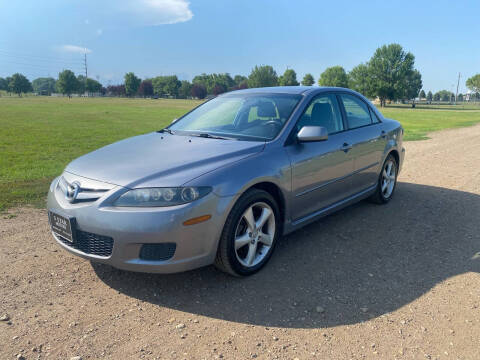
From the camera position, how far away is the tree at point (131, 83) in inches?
5482

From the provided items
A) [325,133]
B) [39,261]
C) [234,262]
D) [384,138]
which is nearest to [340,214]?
[384,138]

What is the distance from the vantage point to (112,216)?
287cm

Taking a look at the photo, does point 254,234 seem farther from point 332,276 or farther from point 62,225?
point 62,225

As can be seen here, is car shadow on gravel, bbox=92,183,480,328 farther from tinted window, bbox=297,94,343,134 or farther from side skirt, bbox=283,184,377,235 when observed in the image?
tinted window, bbox=297,94,343,134

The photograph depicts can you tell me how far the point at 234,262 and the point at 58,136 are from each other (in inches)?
522

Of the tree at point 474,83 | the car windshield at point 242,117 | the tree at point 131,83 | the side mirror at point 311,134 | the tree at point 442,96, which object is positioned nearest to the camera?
the side mirror at point 311,134

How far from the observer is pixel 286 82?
120188 mm

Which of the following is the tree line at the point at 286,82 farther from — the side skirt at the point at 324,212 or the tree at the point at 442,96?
the side skirt at the point at 324,212

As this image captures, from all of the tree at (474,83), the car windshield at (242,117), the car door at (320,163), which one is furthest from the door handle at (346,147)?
the tree at (474,83)

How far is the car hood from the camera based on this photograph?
305cm

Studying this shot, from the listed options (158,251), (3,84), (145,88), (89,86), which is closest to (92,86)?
(89,86)

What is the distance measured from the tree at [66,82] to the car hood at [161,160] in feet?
434

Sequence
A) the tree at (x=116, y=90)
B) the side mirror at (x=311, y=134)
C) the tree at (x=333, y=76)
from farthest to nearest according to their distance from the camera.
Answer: the tree at (x=116, y=90) → the tree at (x=333, y=76) → the side mirror at (x=311, y=134)

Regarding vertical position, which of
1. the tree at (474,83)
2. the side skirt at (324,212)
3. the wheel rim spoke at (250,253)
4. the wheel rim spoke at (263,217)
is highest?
the tree at (474,83)
